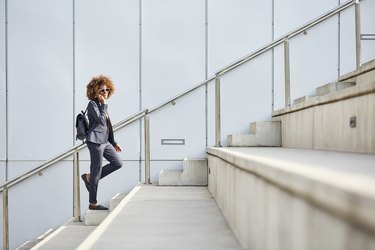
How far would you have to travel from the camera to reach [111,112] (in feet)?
13.4

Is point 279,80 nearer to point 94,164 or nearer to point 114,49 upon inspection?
point 114,49

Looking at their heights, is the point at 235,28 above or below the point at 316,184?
above

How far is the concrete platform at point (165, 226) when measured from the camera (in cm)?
149

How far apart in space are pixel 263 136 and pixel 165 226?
4.59ft

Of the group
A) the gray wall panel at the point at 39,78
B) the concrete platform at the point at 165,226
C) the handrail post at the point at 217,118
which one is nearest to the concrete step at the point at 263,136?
the handrail post at the point at 217,118

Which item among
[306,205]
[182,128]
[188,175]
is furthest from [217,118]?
[306,205]

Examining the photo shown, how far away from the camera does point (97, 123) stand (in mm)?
2963

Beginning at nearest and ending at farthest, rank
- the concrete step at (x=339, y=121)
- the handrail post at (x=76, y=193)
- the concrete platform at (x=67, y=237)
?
1. the concrete step at (x=339, y=121)
2. the concrete platform at (x=67, y=237)
3. the handrail post at (x=76, y=193)

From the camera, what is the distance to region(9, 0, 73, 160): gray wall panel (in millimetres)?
4031

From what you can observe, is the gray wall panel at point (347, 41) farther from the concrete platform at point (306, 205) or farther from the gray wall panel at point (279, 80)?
the concrete platform at point (306, 205)

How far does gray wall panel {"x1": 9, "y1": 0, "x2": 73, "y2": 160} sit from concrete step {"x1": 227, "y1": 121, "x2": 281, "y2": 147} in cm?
212

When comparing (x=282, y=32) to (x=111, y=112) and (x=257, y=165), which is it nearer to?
(x=111, y=112)

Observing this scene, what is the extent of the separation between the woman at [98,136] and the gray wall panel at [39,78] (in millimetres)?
1126

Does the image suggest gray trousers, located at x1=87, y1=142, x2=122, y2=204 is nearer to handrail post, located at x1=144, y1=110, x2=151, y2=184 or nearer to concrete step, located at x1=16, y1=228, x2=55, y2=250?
handrail post, located at x1=144, y1=110, x2=151, y2=184
